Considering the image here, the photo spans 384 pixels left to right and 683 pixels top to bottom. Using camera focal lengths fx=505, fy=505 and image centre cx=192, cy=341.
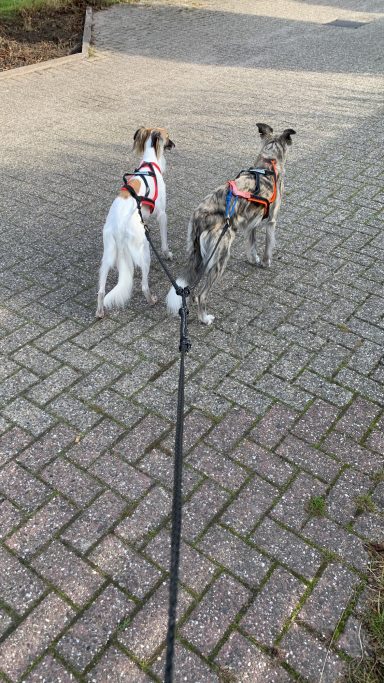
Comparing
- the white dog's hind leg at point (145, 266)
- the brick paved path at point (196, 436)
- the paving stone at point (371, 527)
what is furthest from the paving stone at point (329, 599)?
the white dog's hind leg at point (145, 266)

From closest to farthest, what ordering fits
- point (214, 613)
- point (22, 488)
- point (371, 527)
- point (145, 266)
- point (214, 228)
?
point (214, 613) < point (371, 527) < point (22, 488) < point (214, 228) < point (145, 266)

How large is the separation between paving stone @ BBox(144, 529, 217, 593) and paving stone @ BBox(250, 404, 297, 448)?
1.00m

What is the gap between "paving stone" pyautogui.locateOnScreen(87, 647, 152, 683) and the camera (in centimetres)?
259

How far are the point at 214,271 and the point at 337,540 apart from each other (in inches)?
97.7

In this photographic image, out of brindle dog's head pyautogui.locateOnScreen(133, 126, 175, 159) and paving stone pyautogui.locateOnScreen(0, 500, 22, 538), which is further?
brindle dog's head pyautogui.locateOnScreen(133, 126, 175, 159)

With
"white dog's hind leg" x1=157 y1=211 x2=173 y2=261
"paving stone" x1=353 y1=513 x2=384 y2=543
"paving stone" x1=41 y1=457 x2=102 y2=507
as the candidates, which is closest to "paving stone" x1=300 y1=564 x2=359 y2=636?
"paving stone" x1=353 y1=513 x2=384 y2=543

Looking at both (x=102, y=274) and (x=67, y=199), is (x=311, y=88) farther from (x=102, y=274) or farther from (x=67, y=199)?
(x=102, y=274)

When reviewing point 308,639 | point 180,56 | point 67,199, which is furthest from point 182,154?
point 308,639

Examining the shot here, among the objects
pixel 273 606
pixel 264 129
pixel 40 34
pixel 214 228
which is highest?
pixel 40 34

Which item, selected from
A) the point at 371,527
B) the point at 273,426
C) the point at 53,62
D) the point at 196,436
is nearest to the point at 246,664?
the point at 371,527

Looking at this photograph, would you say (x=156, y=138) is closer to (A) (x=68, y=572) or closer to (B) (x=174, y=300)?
(B) (x=174, y=300)

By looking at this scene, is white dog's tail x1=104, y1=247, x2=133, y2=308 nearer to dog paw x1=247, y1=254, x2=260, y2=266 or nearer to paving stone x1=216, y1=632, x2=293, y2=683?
dog paw x1=247, y1=254, x2=260, y2=266

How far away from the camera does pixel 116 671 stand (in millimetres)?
2615

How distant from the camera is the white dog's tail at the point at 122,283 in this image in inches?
184
